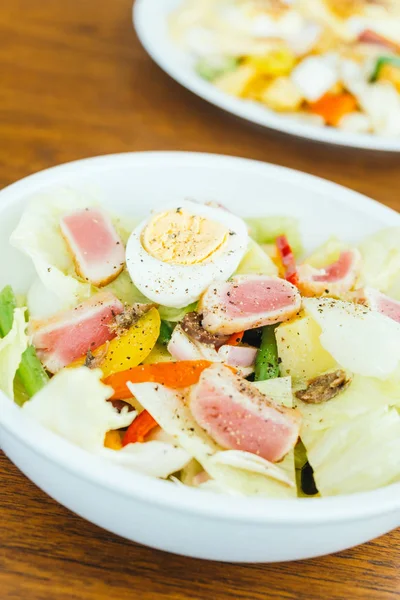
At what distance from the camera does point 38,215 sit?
76.7 inches

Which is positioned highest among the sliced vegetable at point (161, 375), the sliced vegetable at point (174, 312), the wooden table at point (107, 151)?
the sliced vegetable at point (161, 375)

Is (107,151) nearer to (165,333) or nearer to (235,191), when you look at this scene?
(235,191)

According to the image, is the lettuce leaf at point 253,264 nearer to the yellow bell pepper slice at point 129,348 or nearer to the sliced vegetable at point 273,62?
the yellow bell pepper slice at point 129,348

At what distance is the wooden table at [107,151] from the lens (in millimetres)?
1433

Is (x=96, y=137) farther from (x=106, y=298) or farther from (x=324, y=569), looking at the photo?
(x=324, y=569)

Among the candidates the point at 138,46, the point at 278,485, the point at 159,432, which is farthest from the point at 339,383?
the point at 138,46

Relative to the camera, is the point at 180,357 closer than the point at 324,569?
No

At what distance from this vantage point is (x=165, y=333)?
6.07ft

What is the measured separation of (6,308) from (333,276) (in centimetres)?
96

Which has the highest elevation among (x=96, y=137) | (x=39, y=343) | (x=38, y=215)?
(x=38, y=215)

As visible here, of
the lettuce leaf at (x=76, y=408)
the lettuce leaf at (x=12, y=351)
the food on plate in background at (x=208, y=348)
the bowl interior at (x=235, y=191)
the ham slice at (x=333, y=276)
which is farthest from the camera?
the bowl interior at (x=235, y=191)

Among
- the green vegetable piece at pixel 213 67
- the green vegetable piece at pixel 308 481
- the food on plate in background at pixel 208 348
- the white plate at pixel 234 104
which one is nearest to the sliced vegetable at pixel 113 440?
the food on plate in background at pixel 208 348

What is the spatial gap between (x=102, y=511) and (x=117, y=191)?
1.17m

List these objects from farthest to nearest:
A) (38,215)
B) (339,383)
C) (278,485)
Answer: (38,215) → (339,383) → (278,485)
